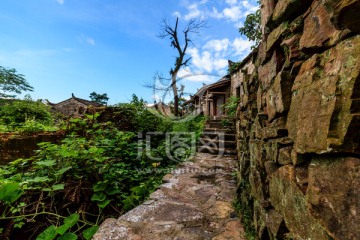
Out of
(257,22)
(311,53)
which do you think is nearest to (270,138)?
(311,53)

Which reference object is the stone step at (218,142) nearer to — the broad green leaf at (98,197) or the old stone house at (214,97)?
the broad green leaf at (98,197)

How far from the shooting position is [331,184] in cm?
69

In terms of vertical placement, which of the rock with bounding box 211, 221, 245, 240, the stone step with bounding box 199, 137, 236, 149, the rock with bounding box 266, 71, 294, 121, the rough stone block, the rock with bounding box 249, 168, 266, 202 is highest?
the rock with bounding box 266, 71, 294, 121

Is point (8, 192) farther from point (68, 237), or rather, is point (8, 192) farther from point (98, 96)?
point (98, 96)

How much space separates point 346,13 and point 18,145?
6331 millimetres

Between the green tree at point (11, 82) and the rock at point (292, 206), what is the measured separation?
23474mm

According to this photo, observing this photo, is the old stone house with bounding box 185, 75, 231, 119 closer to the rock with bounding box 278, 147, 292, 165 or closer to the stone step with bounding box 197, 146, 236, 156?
the stone step with bounding box 197, 146, 236, 156

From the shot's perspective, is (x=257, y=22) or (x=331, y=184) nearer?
(x=331, y=184)

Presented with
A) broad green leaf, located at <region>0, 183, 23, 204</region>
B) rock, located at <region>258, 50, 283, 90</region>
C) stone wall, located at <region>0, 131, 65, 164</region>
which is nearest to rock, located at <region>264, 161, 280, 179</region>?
rock, located at <region>258, 50, 283, 90</region>

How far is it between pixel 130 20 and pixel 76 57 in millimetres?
7360

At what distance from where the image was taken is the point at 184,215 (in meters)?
2.23

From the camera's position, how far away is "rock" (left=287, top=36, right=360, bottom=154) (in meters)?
0.63

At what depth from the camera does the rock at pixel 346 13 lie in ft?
1.90

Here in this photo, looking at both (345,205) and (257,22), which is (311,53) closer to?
(345,205)
